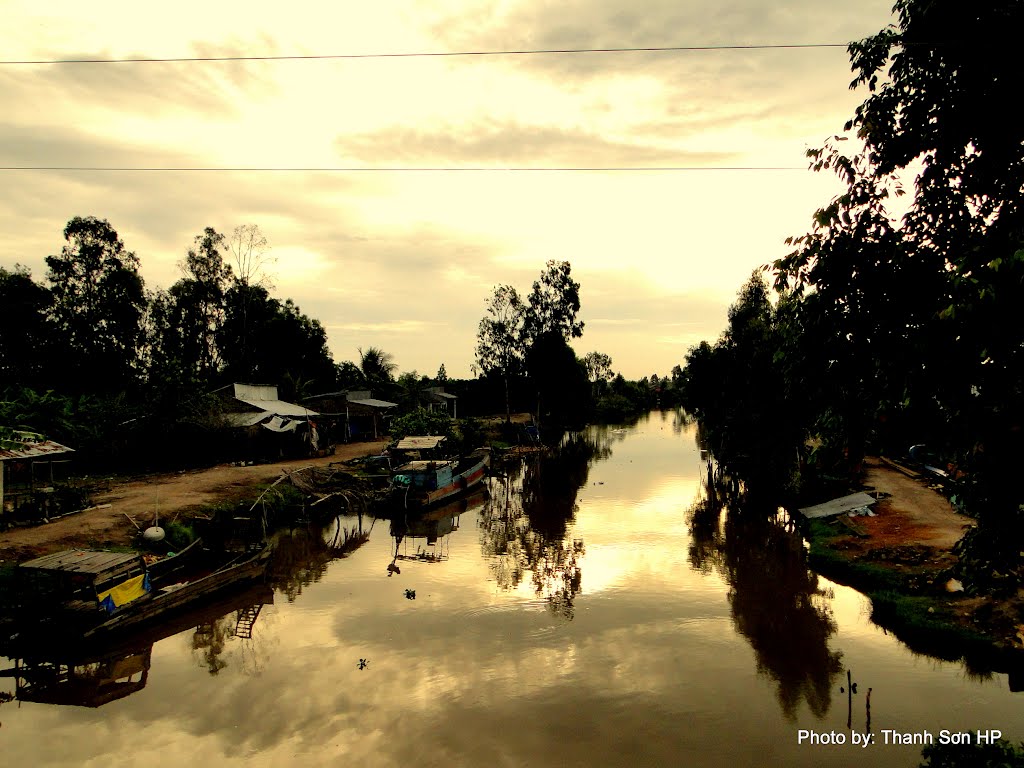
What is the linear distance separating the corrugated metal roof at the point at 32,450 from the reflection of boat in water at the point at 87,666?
7.83 metres

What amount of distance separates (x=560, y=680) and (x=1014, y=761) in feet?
24.2

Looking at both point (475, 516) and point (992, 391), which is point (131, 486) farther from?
point (992, 391)

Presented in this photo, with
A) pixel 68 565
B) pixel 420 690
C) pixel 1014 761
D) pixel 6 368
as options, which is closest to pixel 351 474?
pixel 68 565

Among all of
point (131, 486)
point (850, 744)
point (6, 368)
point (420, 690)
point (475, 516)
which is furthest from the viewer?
point (6, 368)

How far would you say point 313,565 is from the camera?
20391 mm

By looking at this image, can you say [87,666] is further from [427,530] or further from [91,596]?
[427,530]

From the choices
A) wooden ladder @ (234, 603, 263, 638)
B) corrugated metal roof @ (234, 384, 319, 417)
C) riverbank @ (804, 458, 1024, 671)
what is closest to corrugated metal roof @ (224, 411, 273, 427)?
corrugated metal roof @ (234, 384, 319, 417)

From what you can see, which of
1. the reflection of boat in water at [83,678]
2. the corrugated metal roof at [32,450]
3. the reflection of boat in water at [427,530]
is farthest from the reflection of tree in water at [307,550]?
the corrugated metal roof at [32,450]

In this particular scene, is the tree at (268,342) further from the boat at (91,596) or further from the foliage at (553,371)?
the boat at (91,596)

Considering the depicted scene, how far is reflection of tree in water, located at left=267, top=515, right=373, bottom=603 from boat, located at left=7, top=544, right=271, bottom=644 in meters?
3.44

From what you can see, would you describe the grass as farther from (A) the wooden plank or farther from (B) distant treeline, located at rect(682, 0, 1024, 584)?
(A) the wooden plank

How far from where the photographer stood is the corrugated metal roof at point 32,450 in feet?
61.5

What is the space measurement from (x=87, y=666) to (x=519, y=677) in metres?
8.92

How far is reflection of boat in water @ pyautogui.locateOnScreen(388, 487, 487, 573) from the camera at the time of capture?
21719 millimetres
